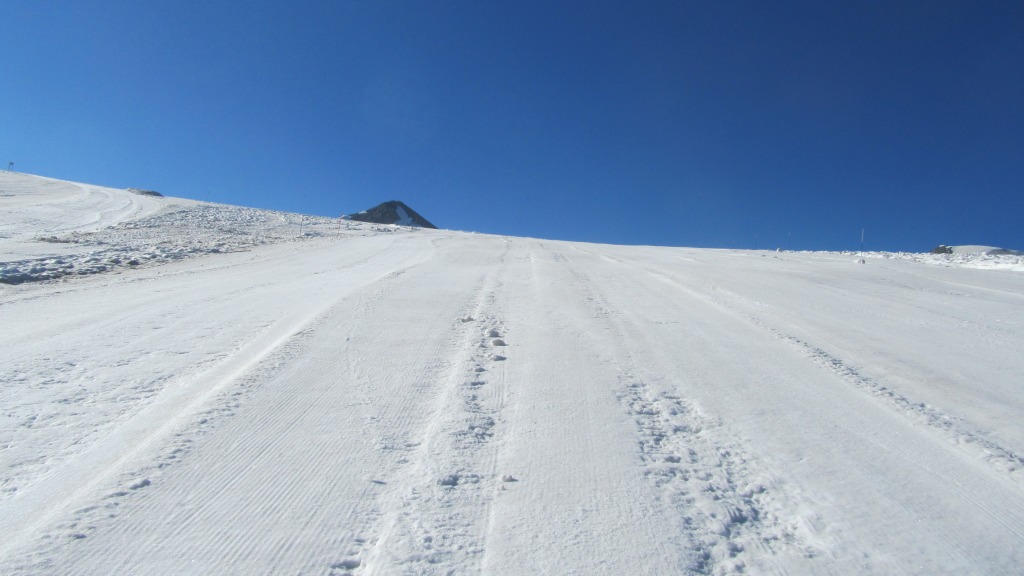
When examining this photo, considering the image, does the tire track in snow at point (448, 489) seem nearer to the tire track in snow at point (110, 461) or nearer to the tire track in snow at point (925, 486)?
the tire track in snow at point (110, 461)

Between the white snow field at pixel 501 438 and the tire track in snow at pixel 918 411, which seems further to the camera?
the tire track in snow at pixel 918 411

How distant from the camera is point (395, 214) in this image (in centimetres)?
6706

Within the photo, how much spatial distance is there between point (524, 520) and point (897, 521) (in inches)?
70.0

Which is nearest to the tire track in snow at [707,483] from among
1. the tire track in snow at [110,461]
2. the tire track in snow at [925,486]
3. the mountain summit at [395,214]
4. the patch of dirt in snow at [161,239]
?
the tire track in snow at [925,486]

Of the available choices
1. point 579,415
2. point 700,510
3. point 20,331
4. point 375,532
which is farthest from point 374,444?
point 20,331

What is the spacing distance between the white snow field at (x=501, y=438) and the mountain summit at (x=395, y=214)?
5752 centimetres

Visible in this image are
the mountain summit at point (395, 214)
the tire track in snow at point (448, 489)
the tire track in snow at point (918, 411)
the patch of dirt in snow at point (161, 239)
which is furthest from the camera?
the mountain summit at point (395, 214)

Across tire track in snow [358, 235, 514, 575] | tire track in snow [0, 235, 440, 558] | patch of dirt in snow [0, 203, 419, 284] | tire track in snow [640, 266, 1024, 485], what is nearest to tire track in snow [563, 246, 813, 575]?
tire track in snow [358, 235, 514, 575]

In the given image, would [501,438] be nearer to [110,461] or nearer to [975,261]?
[110,461]

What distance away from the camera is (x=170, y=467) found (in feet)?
9.80

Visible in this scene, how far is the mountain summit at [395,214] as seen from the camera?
6419 cm

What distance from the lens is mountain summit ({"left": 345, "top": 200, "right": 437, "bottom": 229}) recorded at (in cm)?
6419

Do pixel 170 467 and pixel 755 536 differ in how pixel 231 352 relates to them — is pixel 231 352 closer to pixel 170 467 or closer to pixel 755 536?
pixel 170 467

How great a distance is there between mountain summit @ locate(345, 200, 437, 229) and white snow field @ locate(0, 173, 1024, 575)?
57.5m
